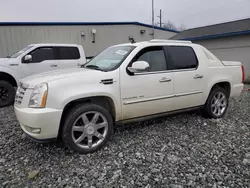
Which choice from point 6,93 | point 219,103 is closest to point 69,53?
point 6,93

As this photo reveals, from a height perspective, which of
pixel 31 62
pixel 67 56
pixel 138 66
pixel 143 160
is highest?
pixel 67 56

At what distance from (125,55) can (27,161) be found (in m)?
2.27

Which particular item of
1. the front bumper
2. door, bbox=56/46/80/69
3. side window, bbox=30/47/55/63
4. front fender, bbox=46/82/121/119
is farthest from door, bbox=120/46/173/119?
side window, bbox=30/47/55/63

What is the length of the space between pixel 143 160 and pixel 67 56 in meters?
5.33

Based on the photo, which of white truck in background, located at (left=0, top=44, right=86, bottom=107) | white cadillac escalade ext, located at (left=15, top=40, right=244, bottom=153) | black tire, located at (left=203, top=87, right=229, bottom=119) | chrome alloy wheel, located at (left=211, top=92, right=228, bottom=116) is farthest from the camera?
white truck in background, located at (left=0, top=44, right=86, bottom=107)

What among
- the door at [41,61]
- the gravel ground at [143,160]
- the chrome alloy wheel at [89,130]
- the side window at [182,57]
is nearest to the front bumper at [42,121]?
the chrome alloy wheel at [89,130]

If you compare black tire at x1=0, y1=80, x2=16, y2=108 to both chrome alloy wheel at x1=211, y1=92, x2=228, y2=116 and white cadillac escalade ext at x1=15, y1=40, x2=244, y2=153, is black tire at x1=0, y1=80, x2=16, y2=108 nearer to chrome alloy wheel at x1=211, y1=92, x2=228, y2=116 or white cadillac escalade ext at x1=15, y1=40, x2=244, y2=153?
white cadillac escalade ext at x1=15, y1=40, x2=244, y2=153

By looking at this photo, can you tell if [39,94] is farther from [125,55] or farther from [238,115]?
[238,115]

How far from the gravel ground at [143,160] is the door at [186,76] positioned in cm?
58

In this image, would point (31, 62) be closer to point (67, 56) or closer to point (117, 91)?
point (67, 56)

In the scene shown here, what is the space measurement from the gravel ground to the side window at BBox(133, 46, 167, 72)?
1.26m

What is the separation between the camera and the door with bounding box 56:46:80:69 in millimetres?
6598

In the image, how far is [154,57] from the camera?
11.3 feet

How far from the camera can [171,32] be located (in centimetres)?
1675
